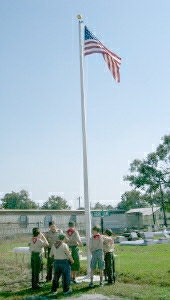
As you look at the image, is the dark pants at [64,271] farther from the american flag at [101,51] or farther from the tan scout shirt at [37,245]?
the american flag at [101,51]

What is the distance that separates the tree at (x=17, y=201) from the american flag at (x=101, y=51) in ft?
297

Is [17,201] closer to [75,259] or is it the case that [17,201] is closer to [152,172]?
[152,172]

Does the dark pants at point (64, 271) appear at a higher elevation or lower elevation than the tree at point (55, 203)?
lower

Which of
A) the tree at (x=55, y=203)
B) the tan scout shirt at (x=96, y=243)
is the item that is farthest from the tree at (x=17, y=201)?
the tan scout shirt at (x=96, y=243)

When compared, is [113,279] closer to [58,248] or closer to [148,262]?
[58,248]

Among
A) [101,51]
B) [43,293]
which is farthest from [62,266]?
[101,51]

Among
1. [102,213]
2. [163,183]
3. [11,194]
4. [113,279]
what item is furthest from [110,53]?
[11,194]

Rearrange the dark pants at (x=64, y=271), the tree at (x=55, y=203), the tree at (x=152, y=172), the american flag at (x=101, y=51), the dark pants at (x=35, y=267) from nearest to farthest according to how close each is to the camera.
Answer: the dark pants at (x=64, y=271) → the dark pants at (x=35, y=267) → the american flag at (x=101, y=51) → the tree at (x=152, y=172) → the tree at (x=55, y=203)

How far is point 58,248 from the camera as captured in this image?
848 centimetres

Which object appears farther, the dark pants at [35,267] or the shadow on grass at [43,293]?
the dark pants at [35,267]

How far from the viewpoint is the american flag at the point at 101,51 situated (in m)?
11.9

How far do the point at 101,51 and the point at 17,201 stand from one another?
304ft

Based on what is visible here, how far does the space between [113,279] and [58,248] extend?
6.69ft

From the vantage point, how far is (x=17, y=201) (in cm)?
10019
